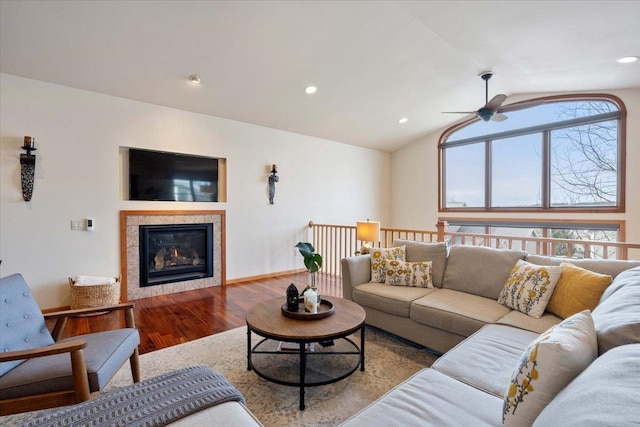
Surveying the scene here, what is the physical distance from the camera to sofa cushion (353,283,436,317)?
2.60 m

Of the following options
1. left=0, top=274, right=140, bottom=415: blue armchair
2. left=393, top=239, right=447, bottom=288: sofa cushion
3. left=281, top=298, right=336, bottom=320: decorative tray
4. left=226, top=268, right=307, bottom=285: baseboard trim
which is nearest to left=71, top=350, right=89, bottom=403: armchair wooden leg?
left=0, top=274, right=140, bottom=415: blue armchair

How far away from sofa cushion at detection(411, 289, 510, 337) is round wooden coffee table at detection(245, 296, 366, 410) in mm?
539

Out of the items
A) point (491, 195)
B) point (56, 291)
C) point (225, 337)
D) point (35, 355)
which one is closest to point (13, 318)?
point (35, 355)

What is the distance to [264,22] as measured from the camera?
9.52 ft

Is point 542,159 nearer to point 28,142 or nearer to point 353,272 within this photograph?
point 353,272

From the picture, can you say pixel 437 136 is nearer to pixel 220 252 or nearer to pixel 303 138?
pixel 303 138

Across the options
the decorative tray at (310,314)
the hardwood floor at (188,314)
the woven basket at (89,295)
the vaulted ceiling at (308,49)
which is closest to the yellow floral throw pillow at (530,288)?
the decorative tray at (310,314)

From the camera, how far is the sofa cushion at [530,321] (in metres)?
1.97

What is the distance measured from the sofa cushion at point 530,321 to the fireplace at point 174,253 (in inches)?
153

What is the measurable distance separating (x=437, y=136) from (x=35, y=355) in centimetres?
687

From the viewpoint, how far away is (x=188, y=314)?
3.44 m

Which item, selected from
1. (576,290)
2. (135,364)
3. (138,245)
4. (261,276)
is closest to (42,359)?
(135,364)

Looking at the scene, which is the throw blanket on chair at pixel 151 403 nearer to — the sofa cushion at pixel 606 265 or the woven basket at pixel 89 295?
the sofa cushion at pixel 606 265

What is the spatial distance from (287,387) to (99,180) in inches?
134
